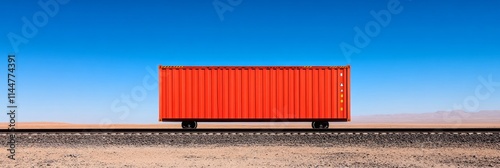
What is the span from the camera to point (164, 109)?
16.9 m

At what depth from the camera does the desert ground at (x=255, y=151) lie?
11.1m

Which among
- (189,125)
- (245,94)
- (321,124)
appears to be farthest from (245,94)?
(321,124)

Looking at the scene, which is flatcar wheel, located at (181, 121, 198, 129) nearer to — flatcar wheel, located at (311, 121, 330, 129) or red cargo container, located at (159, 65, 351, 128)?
red cargo container, located at (159, 65, 351, 128)

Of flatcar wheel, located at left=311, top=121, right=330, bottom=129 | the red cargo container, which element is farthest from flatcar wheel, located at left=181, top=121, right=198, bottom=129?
flatcar wheel, located at left=311, top=121, right=330, bottom=129

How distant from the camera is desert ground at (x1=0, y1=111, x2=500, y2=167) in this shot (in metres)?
11.1

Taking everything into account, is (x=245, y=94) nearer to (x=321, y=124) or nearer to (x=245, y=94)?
(x=245, y=94)

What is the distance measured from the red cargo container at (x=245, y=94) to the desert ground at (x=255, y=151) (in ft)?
7.60

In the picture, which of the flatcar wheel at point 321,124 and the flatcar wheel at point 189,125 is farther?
the flatcar wheel at point 321,124

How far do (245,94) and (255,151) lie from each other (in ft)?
14.5

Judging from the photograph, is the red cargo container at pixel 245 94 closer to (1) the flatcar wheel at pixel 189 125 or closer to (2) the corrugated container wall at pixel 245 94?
(2) the corrugated container wall at pixel 245 94

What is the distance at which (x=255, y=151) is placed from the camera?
12.7 metres

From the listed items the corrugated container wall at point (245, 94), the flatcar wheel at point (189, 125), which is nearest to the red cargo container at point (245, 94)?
the corrugated container wall at point (245, 94)

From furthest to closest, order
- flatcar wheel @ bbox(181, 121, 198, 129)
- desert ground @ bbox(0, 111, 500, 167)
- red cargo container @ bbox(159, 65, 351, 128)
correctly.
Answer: flatcar wheel @ bbox(181, 121, 198, 129) → red cargo container @ bbox(159, 65, 351, 128) → desert ground @ bbox(0, 111, 500, 167)

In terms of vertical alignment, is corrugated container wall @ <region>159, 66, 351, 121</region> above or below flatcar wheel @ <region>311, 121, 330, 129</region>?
above
